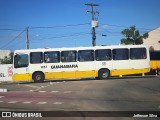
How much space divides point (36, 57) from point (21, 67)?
171 centimetres

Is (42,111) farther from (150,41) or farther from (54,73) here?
(150,41)

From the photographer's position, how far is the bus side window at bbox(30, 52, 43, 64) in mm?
29734

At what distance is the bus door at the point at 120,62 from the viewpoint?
30.2 m

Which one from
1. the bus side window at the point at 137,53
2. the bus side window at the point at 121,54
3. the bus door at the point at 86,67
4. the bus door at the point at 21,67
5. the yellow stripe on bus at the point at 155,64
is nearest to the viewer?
the bus door at the point at 21,67

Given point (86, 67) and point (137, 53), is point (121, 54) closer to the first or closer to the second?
point (137, 53)

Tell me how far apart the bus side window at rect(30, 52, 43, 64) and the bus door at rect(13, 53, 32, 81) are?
0.47m

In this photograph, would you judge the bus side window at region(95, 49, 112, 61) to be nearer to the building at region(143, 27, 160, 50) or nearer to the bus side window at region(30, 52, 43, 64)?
the bus side window at region(30, 52, 43, 64)

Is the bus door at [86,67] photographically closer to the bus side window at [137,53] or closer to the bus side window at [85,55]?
the bus side window at [85,55]

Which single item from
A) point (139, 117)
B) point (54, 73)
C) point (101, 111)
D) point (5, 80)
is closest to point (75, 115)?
point (101, 111)

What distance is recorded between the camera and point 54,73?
29625 mm

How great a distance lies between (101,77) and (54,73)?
14.7 feet

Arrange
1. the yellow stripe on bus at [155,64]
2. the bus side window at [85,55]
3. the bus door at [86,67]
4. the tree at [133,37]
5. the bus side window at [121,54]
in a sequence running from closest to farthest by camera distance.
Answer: the bus door at [86,67], the bus side window at [85,55], the bus side window at [121,54], the yellow stripe on bus at [155,64], the tree at [133,37]

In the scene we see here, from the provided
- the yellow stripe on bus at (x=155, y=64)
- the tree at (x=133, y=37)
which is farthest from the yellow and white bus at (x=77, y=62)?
the tree at (x=133, y=37)

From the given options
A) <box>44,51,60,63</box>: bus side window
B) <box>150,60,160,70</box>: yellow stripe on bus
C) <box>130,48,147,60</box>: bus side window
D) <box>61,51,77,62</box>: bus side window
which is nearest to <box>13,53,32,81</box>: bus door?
<box>44,51,60,63</box>: bus side window
